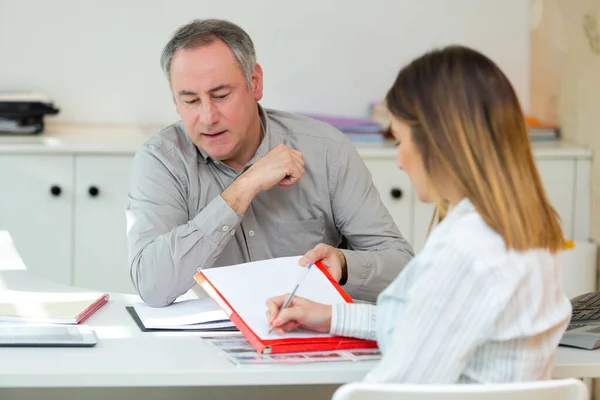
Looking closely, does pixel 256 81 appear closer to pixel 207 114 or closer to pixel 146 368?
pixel 207 114

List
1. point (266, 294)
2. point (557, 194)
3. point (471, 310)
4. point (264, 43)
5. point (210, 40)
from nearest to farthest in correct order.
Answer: point (471, 310) < point (266, 294) < point (210, 40) < point (557, 194) < point (264, 43)

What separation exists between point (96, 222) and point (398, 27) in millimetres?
1448

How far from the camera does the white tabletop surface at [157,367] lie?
1.58m

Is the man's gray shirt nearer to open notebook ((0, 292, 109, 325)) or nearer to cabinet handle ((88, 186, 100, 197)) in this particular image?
open notebook ((0, 292, 109, 325))

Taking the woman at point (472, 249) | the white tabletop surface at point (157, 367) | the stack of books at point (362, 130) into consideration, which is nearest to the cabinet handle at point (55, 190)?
the stack of books at point (362, 130)

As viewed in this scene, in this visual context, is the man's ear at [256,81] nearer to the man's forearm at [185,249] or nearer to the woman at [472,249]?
the man's forearm at [185,249]

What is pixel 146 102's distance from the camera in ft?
12.9

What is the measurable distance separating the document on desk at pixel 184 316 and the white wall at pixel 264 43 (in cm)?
200

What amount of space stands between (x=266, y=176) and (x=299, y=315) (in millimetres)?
548

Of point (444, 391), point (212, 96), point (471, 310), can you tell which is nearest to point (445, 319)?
point (471, 310)

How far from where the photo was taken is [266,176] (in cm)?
222

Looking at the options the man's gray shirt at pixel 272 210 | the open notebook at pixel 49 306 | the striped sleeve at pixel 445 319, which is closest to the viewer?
the striped sleeve at pixel 445 319

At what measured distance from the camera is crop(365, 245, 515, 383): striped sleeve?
1451 millimetres

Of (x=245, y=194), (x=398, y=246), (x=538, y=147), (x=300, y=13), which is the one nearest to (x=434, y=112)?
(x=245, y=194)
